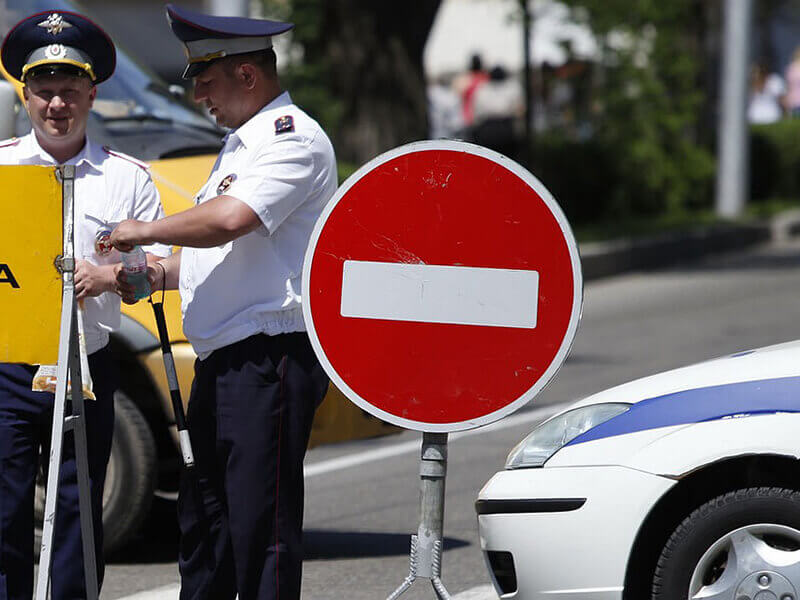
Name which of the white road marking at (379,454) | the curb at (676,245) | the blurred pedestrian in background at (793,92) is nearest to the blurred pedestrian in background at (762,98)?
the blurred pedestrian in background at (793,92)

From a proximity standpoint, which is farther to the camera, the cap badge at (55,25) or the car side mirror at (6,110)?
the car side mirror at (6,110)

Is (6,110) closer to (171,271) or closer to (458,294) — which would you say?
(171,271)

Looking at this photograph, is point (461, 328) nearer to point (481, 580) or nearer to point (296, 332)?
point (296, 332)

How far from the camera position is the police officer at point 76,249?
4297 millimetres

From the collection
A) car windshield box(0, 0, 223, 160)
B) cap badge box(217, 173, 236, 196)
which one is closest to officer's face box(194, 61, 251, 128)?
cap badge box(217, 173, 236, 196)

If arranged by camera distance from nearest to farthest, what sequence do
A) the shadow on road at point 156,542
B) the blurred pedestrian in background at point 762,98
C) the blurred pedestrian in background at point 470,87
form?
the shadow on road at point 156,542
the blurred pedestrian in background at point 470,87
the blurred pedestrian in background at point 762,98

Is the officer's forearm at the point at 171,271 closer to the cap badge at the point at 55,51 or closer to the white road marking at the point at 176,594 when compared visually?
the cap badge at the point at 55,51

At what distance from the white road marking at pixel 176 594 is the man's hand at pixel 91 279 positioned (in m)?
1.57

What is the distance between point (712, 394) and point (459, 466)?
3.54 metres

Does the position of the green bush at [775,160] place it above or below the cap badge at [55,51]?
below

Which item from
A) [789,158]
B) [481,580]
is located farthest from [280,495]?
[789,158]

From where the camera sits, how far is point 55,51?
4.30 m

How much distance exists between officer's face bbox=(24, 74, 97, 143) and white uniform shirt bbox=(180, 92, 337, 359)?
49cm

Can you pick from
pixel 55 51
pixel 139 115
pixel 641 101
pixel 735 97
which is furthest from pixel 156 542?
pixel 735 97
